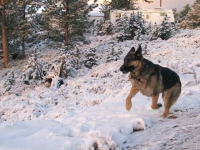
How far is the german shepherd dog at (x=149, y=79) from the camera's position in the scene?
218 inches

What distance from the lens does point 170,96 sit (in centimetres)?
594

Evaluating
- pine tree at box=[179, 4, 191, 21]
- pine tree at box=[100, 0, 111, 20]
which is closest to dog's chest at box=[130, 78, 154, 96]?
pine tree at box=[100, 0, 111, 20]

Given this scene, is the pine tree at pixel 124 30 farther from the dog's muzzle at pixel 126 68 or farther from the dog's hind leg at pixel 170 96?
the dog's muzzle at pixel 126 68

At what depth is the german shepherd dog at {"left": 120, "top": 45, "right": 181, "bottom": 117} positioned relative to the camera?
554 centimetres

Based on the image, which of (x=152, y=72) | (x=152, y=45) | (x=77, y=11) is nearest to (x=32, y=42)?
(x=77, y=11)

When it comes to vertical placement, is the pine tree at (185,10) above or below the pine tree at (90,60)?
above

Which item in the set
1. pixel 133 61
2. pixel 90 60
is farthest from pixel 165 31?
pixel 133 61

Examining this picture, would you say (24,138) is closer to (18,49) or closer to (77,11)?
(77,11)

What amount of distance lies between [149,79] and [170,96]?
659 millimetres

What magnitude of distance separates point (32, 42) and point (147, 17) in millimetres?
18580

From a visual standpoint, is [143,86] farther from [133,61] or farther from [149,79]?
[133,61]

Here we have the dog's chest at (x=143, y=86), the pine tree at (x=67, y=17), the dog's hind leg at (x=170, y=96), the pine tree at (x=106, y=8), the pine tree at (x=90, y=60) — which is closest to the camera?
the dog's chest at (x=143, y=86)

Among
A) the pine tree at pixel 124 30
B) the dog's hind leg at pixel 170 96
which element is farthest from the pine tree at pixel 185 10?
the dog's hind leg at pixel 170 96

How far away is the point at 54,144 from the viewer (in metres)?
4.04
